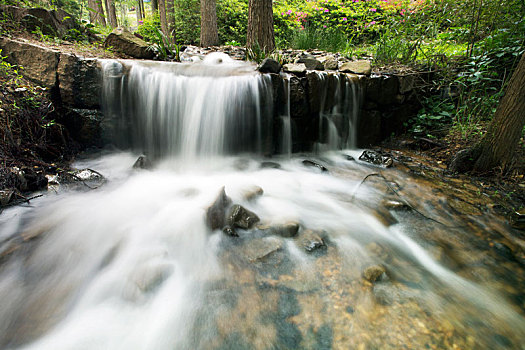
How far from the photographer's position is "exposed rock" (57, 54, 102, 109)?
11.5 ft

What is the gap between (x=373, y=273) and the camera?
6.17ft

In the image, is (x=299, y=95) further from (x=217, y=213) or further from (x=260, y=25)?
(x=217, y=213)

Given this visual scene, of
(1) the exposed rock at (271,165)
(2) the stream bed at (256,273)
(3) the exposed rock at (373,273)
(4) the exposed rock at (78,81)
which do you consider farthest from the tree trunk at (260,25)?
(3) the exposed rock at (373,273)

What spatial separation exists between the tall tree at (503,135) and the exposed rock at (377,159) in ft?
3.09

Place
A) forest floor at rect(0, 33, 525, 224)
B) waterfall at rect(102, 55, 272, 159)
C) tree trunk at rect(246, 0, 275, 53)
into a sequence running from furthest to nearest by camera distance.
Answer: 1. tree trunk at rect(246, 0, 275, 53)
2. waterfall at rect(102, 55, 272, 159)
3. forest floor at rect(0, 33, 525, 224)

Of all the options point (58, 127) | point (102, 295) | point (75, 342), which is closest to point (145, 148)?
point (58, 127)

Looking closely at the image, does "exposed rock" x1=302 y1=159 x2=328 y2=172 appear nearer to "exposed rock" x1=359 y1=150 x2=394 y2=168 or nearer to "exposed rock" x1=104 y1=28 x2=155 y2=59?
"exposed rock" x1=359 y1=150 x2=394 y2=168

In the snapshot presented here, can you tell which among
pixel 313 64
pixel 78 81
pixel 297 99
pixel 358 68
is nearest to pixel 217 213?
pixel 297 99

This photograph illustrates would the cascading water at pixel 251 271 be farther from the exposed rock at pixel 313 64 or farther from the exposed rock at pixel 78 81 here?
the exposed rock at pixel 313 64

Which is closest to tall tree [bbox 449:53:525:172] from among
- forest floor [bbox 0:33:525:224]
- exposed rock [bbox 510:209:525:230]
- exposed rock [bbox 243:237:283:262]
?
forest floor [bbox 0:33:525:224]

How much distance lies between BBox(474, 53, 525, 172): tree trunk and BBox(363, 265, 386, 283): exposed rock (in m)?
2.75

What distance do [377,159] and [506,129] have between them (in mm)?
1695

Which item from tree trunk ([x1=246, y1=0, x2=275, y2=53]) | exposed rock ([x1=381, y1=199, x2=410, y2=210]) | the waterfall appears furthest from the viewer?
tree trunk ([x1=246, y1=0, x2=275, y2=53])

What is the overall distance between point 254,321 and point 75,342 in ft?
3.39
